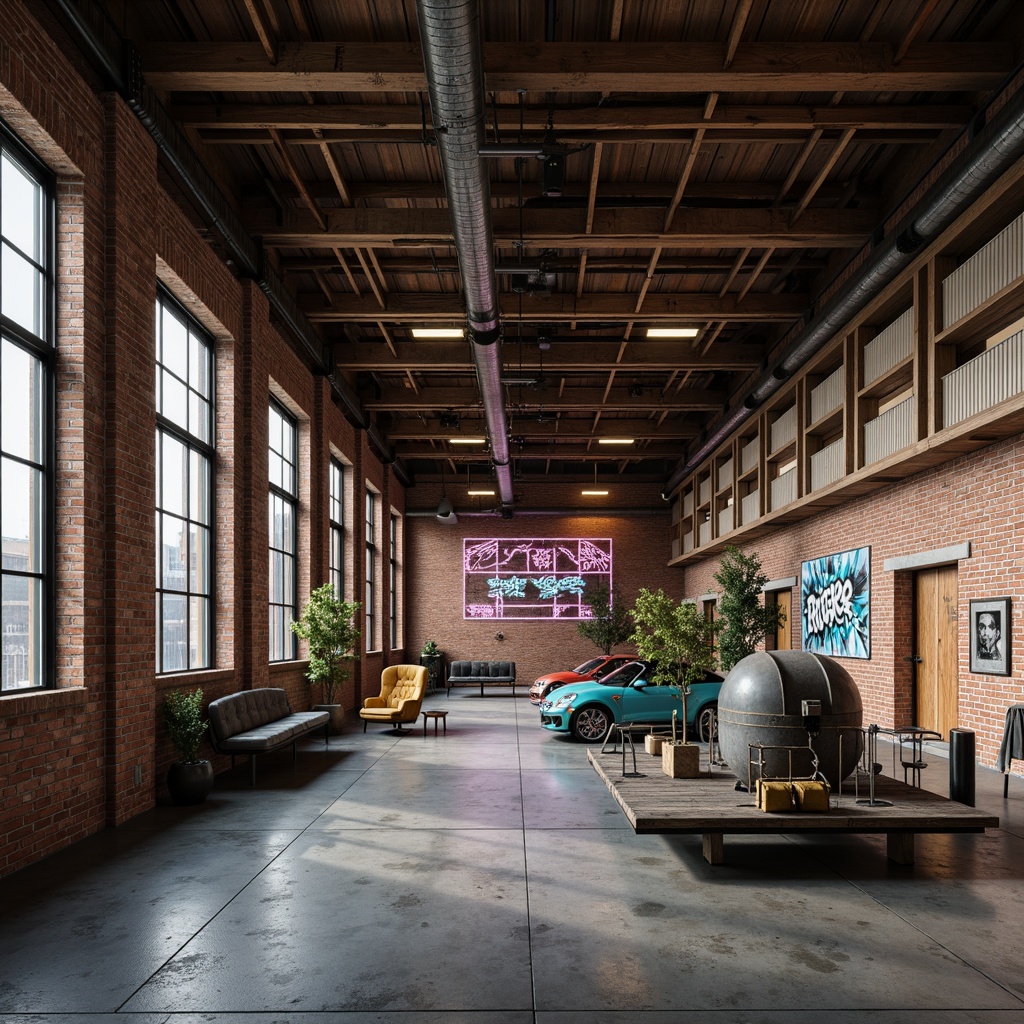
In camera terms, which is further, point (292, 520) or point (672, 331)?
point (672, 331)

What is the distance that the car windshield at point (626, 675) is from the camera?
12891mm

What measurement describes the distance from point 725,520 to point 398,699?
8.38 metres

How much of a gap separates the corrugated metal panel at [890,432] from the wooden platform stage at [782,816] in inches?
190

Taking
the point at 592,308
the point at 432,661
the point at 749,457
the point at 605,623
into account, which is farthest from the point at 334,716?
the point at 605,623

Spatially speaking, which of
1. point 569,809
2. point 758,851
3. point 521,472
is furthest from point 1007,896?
point 521,472

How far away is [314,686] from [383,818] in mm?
7546

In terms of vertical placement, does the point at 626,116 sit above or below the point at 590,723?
above

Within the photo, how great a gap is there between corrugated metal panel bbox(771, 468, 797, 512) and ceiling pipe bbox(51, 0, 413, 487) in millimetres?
7798

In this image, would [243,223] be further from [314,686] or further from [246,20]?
[314,686]

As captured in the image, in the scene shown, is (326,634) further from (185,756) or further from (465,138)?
(465,138)

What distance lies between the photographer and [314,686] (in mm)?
14883

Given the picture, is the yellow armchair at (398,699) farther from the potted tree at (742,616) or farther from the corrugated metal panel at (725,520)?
the corrugated metal panel at (725,520)

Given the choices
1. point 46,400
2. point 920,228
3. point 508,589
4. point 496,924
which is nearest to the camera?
point 496,924

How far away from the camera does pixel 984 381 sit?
28.3 feet
